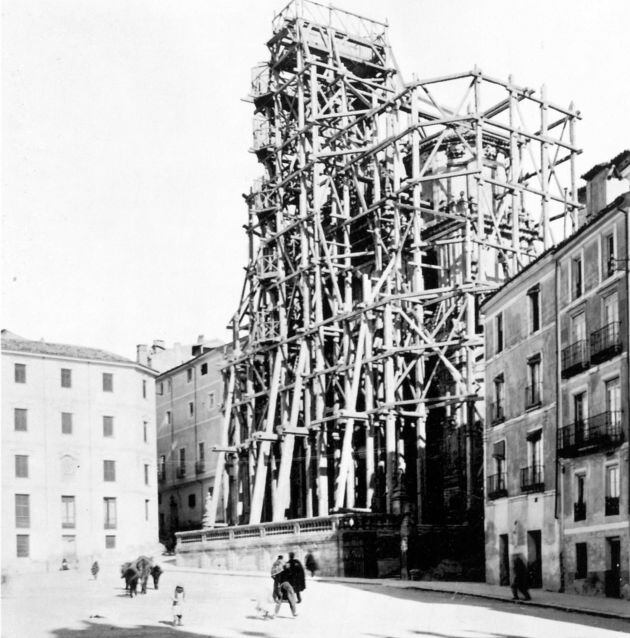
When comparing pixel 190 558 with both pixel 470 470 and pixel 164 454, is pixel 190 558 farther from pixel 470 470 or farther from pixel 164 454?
pixel 164 454

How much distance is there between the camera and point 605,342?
34312 mm


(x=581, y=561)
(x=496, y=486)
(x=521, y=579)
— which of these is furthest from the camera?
(x=496, y=486)

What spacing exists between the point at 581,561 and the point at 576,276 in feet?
30.1

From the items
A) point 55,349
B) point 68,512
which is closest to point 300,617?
point 68,512

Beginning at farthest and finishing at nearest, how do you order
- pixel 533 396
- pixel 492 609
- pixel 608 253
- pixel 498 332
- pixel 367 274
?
pixel 367 274
pixel 498 332
pixel 533 396
pixel 608 253
pixel 492 609

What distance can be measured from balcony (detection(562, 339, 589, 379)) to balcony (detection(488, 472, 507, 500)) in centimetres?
605

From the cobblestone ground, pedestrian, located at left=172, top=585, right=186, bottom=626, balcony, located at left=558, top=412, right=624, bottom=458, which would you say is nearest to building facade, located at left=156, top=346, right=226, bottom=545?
the cobblestone ground

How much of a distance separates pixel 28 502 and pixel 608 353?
42.6 meters

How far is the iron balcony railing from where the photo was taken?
41812mm

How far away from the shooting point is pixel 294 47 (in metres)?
62.7

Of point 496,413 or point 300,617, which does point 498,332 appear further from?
point 300,617

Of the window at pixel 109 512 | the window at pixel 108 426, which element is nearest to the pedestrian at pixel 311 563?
the window at pixel 109 512

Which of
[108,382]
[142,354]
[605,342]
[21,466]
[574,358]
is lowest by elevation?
[21,466]

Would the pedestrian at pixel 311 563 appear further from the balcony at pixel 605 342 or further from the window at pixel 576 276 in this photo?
the balcony at pixel 605 342
